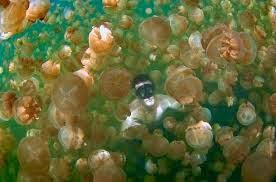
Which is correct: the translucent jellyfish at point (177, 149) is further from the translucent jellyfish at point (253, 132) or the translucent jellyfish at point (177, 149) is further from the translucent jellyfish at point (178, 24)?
the translucent jellyfish at point (178, 24)

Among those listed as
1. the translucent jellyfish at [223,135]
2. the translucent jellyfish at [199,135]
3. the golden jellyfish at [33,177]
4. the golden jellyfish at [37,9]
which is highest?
the golden jellyfish at [37,9]

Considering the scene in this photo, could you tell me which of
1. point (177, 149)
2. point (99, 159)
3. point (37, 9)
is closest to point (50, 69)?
point (37, 9)

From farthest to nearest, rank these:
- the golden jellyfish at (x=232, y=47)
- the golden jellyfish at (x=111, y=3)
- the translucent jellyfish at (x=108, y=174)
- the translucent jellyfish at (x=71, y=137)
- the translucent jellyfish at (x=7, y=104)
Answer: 1. the golden jellyfish at (x=111, y=3)
2. the translucent jellyfish at (x=7, y=104)
3. the golden jellyfish at (x=232, y=47)
4. the translucent jellyfish at (x=71, y=137)
5. the translucent jellyfish at (x=108, y=174)

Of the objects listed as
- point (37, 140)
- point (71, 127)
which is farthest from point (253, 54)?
point (37, 140)

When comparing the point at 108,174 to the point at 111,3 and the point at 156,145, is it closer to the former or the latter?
the point at 156,145

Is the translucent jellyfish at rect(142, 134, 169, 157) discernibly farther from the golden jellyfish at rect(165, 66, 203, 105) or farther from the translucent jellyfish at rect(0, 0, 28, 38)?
the translucent jellyfish at rect(0, 0, 28, 38)

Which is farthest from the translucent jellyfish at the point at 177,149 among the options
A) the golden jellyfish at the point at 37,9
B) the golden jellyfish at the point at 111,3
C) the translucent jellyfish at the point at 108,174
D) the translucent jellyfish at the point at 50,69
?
the golden jellyfish at the point at 37,9
